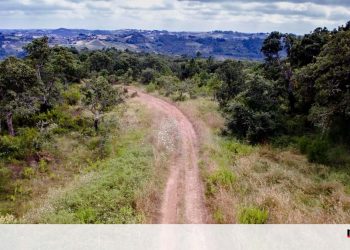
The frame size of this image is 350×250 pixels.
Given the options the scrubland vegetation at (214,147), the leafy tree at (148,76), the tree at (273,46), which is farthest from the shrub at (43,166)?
the leafy tree at (148,76)

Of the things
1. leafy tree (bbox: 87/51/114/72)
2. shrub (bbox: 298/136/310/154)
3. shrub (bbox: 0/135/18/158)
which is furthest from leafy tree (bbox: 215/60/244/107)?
leafy tree (bbox: 87/51/114/72)

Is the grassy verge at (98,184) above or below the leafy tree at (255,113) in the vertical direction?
below

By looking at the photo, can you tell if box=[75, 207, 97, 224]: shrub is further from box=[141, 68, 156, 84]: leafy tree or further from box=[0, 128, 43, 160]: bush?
box=[141, 68, 156, 84]: leafy tree

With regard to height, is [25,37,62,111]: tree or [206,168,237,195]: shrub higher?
[25,37,62,111]: tree

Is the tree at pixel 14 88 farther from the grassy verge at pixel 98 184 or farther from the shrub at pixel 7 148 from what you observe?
the grassy verge at pixel 98 184

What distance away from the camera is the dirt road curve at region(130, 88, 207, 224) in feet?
44.8

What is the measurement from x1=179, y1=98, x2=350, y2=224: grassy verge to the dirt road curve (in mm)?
492

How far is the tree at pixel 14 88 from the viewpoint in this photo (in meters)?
28.1

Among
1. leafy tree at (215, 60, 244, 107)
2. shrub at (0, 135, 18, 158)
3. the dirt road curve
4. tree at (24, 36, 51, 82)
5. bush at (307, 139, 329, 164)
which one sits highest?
tree at (24, 36, 51, 82)

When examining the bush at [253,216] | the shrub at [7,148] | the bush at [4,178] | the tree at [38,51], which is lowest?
the bush at [4,178]

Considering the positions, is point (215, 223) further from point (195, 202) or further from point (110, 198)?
point (110, 198)

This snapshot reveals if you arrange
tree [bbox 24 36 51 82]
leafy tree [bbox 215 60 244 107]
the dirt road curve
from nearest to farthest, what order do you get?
the dirt road curve < tree [bbox 24 36 51 82] < leafy tree [bbox 215 60 244 107]

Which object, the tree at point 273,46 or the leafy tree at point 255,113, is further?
the tree at point 273,46

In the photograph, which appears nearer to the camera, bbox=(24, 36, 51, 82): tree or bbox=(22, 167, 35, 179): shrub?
bbox=(22, 167, 35, 179): shrub
